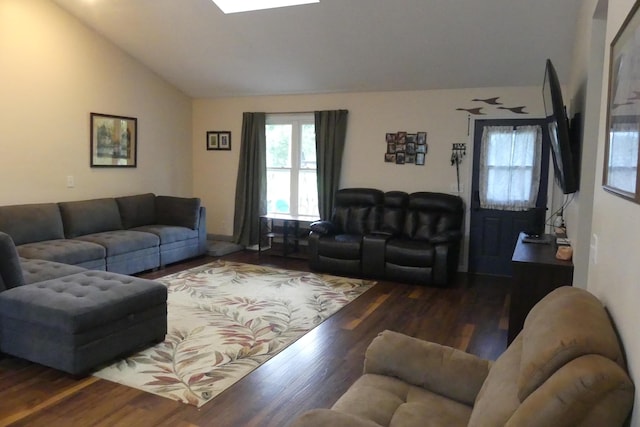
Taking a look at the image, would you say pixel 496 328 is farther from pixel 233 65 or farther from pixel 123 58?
pixel 123 58

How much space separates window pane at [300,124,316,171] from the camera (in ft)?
22.4

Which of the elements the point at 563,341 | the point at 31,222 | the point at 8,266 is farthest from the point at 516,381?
the point at 31,222

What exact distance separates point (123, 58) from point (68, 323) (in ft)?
14.8

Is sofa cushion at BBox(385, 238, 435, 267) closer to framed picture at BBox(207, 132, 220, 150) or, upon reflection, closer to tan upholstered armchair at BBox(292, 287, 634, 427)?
tan upholstered armchair at BBox(292, 287, 634, 427)

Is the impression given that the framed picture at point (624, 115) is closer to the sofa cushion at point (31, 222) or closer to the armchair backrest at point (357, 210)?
the armchair backrest at point (357, 210)

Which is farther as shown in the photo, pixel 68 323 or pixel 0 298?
pixel 0 298

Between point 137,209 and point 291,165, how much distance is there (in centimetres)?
223

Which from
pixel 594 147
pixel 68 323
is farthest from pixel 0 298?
pixel 594 147

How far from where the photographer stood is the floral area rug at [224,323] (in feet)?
9.69

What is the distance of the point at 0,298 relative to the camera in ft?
9.95

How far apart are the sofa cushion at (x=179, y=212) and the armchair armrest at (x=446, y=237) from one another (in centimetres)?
308

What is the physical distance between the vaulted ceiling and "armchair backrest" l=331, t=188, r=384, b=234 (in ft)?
4.58

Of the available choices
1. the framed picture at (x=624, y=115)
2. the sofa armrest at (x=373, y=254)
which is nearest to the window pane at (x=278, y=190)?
the sofa armrest at (x=373, y=254)

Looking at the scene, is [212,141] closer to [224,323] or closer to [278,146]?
[278,146]
